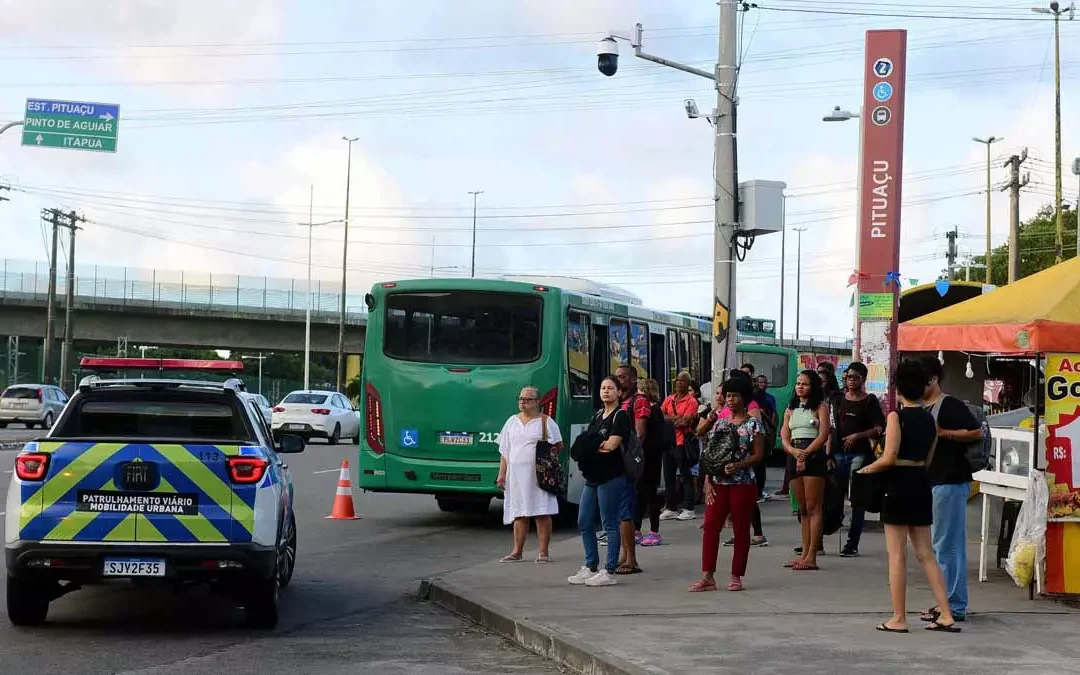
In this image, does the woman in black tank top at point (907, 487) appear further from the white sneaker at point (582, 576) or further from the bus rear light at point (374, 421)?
the bus rear light at point (374, 421)

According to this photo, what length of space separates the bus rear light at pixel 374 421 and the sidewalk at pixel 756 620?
Result: 15.6 ft

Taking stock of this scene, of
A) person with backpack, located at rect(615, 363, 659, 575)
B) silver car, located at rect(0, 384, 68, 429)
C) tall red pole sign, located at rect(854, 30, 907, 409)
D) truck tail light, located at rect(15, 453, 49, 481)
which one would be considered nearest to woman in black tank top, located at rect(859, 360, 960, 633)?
person with backpack, located at rect(615, 363, 659, 575)

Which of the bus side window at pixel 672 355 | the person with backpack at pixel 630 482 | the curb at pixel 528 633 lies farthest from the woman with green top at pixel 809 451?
the bus side window at pixel 672 355

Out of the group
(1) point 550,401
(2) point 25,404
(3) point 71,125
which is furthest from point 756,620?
(2) point 25,404

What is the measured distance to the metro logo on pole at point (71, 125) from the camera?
35531mm

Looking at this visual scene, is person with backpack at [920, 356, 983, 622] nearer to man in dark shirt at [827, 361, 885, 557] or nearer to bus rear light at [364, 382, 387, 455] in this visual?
man in dark shirt at [827, 361, 885, 557]

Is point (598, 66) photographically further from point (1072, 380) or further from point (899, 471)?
point (899, 471)

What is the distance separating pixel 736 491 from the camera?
1178 cm

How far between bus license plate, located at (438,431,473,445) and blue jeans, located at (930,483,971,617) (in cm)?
858

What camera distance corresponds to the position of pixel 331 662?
9.01 m

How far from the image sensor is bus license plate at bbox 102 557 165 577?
9.50m

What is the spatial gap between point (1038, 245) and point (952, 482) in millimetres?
75359

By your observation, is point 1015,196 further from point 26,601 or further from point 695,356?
point 26,601

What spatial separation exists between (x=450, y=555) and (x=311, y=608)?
4324mm
